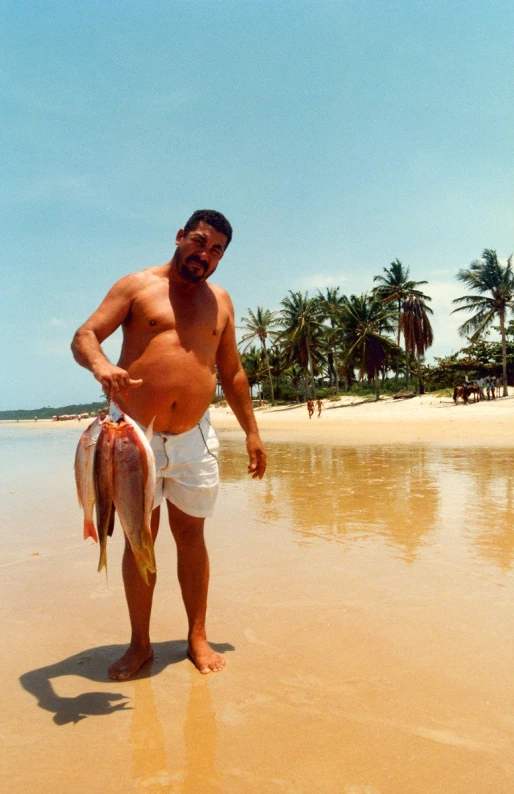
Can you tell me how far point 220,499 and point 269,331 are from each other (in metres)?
50.0

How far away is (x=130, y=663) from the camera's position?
2752mm

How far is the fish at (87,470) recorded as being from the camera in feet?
7.29

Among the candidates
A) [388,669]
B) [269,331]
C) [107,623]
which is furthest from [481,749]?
[269,331]

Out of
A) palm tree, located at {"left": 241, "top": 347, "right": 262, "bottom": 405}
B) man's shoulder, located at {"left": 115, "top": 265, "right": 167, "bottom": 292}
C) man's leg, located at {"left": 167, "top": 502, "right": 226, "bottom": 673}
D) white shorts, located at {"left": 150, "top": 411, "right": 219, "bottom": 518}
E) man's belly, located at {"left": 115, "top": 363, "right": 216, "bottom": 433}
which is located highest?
palm tree, located at {"left": 241, "top": 347, "right": 262, "bottom": 405}

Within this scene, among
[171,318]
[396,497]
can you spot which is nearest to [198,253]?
[171,318]

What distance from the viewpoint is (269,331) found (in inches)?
2247

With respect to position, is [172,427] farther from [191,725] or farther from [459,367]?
[459,367]

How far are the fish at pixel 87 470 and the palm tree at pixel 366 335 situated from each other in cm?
4373

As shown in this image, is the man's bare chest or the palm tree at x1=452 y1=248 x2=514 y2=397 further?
the palm tree at x1=452 y1=248 x2=514 y2=397

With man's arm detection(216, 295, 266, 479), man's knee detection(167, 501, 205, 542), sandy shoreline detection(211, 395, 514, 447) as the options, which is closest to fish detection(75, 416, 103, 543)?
man's knee detection(167, 501, 205, 542)

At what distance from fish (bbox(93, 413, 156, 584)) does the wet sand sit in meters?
0.65

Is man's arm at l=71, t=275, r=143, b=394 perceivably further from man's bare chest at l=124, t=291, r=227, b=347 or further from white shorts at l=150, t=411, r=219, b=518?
white shorts at l=150, t=411, r=219, b=518

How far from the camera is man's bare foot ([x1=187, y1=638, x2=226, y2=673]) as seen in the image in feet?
9.02

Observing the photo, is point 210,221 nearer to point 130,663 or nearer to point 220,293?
point 220,293
